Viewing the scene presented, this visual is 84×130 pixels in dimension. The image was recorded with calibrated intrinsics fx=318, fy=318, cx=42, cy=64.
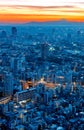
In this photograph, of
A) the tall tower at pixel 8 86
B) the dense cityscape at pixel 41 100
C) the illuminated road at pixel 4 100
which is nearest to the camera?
the dense cityscape at pixel 41 100

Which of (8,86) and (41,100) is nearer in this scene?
(41,100)

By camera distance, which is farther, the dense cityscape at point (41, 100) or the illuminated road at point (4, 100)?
the illuminated road at point (4, 100)

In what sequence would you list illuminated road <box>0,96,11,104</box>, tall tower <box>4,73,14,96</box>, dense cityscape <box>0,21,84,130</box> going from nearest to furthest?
dense cityscape <box>0,21,84,130</box>
illuminated road <box>0,96,11,104</box>
tall tower <box>4,73,14,96</box>

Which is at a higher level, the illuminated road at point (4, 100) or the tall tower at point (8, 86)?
the tall tower at point (8, 86)

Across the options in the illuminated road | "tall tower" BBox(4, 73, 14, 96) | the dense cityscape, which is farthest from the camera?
"tall tower" BBox(4, 73, 14, 96)

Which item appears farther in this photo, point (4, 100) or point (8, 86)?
point (8, 86)

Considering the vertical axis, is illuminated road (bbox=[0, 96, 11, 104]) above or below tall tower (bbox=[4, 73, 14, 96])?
below

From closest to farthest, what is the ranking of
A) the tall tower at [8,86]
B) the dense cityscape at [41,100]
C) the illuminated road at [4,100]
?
the dense cityscape at [41,100] < the illuminated road at [4,100] < the tall tower at [8,86]

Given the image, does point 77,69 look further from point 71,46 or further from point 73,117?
point 71,46

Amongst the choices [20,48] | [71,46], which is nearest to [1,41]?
[20,48]

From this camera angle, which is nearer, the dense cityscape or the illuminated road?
the dense cityscape

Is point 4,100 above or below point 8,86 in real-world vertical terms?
below
